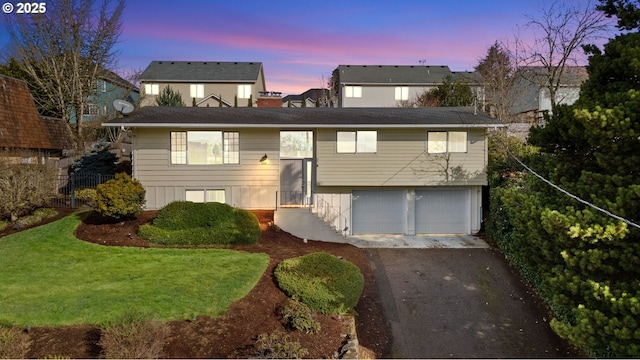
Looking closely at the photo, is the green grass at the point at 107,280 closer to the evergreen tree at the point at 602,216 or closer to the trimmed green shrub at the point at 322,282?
the trimmed green shrub at the point at 322,282

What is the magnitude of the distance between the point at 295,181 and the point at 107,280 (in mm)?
8524

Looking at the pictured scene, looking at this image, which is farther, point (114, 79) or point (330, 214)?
point (114, 79)

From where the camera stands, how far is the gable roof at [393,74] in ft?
128

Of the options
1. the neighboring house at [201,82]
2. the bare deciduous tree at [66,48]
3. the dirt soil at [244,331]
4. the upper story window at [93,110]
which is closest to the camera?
the dirt soil at [244,331]

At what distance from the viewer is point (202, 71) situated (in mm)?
37188

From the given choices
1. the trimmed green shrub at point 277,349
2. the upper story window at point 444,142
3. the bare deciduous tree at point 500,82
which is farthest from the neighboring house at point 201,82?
the trimmed green shrub at point 277,349

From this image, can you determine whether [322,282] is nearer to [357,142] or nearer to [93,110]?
[357,142]

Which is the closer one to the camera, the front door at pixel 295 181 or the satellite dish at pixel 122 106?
the satellite dish at pixel 122 106

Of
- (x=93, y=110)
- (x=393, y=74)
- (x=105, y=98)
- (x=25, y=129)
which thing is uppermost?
(x=393, y=74)

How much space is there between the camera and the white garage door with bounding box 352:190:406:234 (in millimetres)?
16188

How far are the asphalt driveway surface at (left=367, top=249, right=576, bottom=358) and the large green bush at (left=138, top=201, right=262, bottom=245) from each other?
445 centimetres

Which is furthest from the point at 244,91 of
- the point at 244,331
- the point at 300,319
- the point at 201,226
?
the point at 244,331

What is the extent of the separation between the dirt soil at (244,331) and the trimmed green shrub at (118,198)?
883 millimetres

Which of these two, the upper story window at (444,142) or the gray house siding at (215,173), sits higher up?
the upper story window at (444,142)
